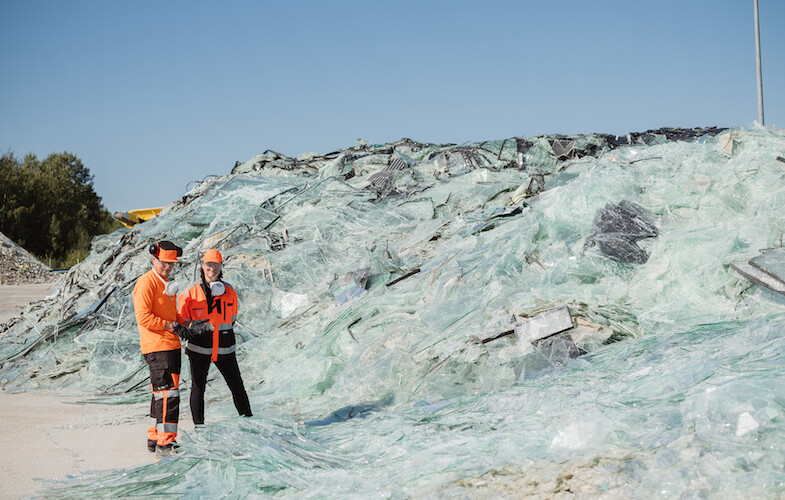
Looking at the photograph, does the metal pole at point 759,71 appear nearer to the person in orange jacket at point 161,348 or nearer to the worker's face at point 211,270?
the worker's face at point 211,270

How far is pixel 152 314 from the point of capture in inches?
169

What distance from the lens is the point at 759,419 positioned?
285cm

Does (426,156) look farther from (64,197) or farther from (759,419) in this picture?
(64,197)

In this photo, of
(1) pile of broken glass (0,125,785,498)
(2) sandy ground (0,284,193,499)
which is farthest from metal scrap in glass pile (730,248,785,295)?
(2) sandy ground (0,284,193,499)

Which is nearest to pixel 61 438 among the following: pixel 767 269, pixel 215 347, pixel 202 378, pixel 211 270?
pixel 202 378

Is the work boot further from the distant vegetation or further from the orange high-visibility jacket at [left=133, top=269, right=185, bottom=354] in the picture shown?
the distant vegetation

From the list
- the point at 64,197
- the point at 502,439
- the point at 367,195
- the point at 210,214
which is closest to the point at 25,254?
the point at 64,197

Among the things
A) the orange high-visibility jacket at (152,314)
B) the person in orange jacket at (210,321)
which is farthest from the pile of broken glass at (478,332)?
the orange high-visibility jacket at (152,314)

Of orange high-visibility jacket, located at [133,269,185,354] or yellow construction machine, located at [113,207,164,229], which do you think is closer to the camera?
orange high-visibility jacket, located at [133,269,185,354]

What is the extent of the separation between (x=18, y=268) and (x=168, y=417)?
18617 millimetres

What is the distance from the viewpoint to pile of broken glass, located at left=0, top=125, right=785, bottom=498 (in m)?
3.11

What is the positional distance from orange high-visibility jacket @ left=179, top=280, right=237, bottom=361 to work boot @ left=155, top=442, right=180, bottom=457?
22.7 inches

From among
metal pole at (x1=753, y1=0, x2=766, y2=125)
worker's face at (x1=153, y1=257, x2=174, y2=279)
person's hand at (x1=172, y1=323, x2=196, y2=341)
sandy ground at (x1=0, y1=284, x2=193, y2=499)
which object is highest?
metal pole at (x1=753, y1=0, x2=766, y2=125)

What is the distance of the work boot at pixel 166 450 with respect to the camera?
4.21m
